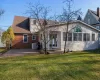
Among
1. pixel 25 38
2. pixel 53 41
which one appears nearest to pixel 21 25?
pixel 25 38

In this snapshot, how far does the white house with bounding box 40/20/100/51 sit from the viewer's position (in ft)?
60.9

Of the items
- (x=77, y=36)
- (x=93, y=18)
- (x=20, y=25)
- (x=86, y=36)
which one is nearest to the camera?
(x=77, y=36)

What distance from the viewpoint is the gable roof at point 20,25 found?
25370 millimetres

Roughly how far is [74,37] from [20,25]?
38.0 feet

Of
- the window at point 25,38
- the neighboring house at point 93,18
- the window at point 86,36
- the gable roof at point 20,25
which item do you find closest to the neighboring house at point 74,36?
the window at point 86,36

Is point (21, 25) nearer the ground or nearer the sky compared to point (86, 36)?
nearer the sky

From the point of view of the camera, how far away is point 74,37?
64.0 feet

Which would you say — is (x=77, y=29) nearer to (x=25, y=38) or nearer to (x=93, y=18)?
(x=25, y=38)

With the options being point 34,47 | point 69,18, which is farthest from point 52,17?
point 34,47

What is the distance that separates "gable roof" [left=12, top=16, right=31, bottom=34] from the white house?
8.21m

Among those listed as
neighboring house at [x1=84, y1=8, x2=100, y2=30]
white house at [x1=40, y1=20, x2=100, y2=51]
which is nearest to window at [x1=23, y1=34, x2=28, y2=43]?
white house at [x1=40, y1=20, x2=100, y2=51]

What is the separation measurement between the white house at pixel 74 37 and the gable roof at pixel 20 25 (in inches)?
323

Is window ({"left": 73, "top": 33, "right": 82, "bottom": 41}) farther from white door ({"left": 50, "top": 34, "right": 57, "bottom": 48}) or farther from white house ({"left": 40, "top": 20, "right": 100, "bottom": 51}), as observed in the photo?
white door ({"left": 50, "top": 34, "right": 57, "bottom": 48})

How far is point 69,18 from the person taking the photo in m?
17.5
